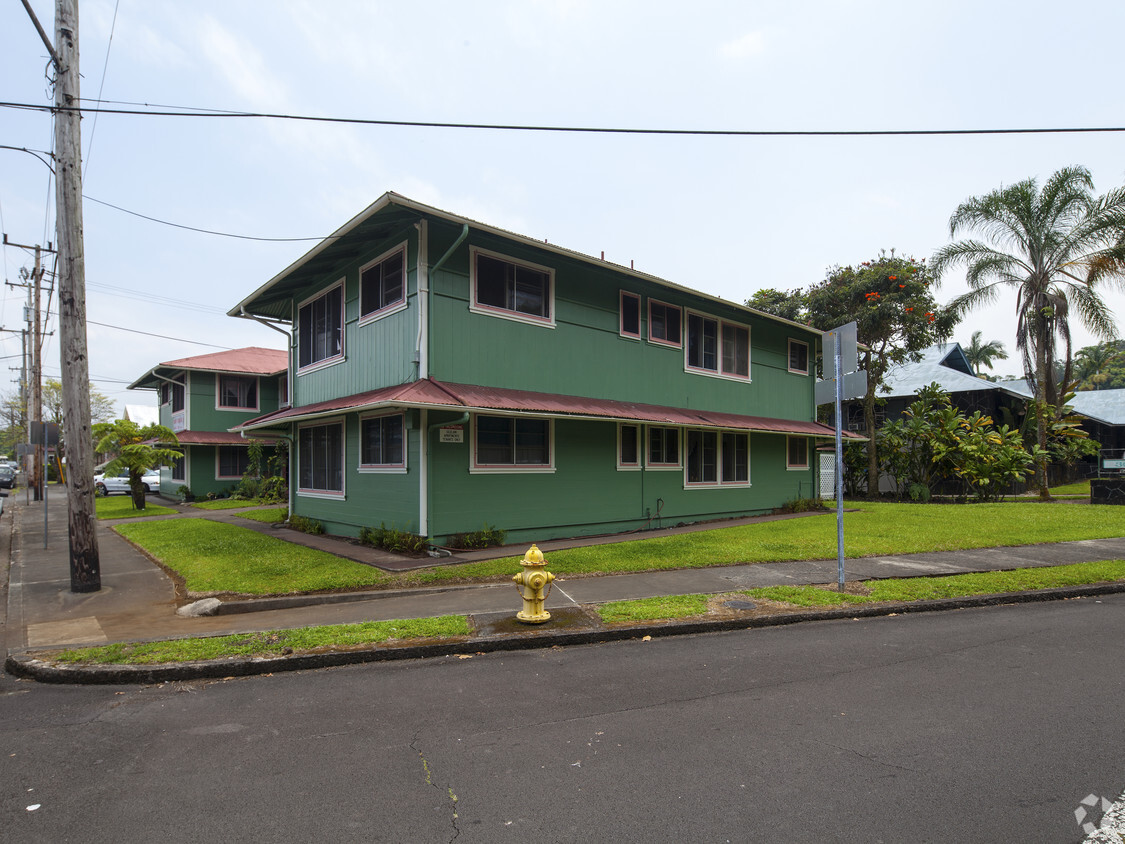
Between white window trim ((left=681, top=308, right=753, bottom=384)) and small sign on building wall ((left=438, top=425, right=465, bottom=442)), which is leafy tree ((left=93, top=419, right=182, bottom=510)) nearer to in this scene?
small sign on building wall ((left=438, top=425, right=465, bottom=442))

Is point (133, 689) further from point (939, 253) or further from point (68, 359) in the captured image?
point (939, 253)

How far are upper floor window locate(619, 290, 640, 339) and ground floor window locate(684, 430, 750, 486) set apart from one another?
10.1 feet

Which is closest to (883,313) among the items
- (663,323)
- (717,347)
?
(717,347)

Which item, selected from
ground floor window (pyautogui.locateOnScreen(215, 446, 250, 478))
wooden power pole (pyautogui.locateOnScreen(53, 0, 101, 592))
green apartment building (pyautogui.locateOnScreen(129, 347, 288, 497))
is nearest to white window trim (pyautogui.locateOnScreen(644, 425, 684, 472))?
wooden power pole (pyautogui.locateOnScreen(53, 0, 101, 592))

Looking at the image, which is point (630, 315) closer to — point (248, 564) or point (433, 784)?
point (248, 564)

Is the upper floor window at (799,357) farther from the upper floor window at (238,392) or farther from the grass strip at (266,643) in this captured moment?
the upper floor window at (238,392)

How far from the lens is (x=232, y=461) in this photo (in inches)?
1107

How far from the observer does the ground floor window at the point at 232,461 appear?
27.7 metres

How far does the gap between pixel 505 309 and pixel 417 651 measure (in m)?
7.83

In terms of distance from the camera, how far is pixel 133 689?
5.48m

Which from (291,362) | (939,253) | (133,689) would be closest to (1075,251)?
(939,253)

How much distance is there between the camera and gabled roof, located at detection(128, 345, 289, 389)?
87.5 feet

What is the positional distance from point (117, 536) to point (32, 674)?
1176 centimetres

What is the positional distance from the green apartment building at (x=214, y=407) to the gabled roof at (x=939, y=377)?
26.6m
